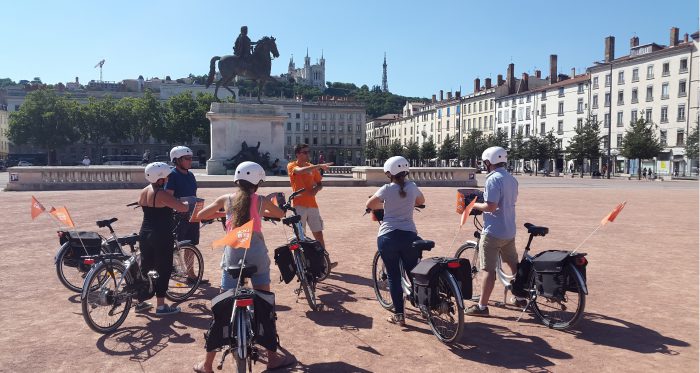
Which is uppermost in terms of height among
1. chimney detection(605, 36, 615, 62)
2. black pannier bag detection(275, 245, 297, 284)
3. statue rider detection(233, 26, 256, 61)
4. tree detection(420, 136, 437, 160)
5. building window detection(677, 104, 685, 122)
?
chimney detection(605, 36, 615, 62)

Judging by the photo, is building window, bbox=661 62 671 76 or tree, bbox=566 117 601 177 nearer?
tree, bbox=566 117 601 177

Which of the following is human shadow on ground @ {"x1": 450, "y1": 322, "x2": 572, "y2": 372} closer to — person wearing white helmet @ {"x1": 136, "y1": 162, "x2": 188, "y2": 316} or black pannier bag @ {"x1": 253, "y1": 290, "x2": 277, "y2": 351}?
black pannier bag @ {"x1": 253, "y1": 290, "x2": 277, "y2": 351}

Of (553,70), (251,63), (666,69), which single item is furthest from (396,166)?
(553,70)

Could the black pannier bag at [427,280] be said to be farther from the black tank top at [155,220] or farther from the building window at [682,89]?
the building window at [682,89]

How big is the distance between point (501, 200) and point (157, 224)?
394 cm

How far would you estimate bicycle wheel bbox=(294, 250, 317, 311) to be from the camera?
6.33 meters

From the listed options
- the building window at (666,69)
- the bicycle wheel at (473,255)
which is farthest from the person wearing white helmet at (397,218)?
the building window at (666,69)

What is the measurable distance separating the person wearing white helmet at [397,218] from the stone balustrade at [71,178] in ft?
79.3

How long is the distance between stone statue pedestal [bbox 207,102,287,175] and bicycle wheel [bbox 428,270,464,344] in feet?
110

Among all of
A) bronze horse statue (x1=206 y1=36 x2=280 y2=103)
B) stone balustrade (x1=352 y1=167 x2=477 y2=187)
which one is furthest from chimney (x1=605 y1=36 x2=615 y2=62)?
bronze horse statue (x1=206 y1=36 x2=280 y2=103)

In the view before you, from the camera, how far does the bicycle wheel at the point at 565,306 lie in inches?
221

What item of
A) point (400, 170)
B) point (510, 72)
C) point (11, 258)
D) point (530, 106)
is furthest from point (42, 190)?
point (510, 72)

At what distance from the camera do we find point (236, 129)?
37.5 m

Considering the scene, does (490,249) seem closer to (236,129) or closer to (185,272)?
(185,272)
